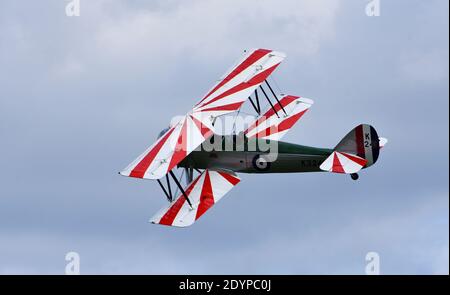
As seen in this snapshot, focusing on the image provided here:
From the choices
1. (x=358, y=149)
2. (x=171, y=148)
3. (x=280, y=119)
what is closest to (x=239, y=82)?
(x=280, y=119)

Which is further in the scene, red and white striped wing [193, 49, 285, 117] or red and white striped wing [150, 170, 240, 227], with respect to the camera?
red and white striped wing [193, 49, 285, 117]

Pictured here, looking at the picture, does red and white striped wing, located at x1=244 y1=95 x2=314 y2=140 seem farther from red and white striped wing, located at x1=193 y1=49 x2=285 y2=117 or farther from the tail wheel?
the tail wheel

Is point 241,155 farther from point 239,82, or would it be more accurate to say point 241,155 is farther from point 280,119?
point 280,119

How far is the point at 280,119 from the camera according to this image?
→ 1708 inches

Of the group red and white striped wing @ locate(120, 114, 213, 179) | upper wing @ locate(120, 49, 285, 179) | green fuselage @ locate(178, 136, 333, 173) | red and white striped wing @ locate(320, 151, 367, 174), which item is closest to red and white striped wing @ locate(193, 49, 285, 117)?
upper wing @ locate(120, 49, 285, 179)

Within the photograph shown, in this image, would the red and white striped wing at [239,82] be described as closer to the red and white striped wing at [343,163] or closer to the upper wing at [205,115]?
the upper wing at [205,115]

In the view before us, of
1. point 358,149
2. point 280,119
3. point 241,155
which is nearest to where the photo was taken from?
point 358,149

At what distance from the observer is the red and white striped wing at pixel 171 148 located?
36.6 meters

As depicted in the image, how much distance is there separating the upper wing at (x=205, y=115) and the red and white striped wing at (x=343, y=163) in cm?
349

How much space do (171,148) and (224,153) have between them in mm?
2674

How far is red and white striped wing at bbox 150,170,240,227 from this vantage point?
37.4 meters

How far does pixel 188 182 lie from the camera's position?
3966 cm

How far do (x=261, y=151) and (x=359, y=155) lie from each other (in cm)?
303

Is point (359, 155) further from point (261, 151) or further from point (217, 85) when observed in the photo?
point (217, 85)
